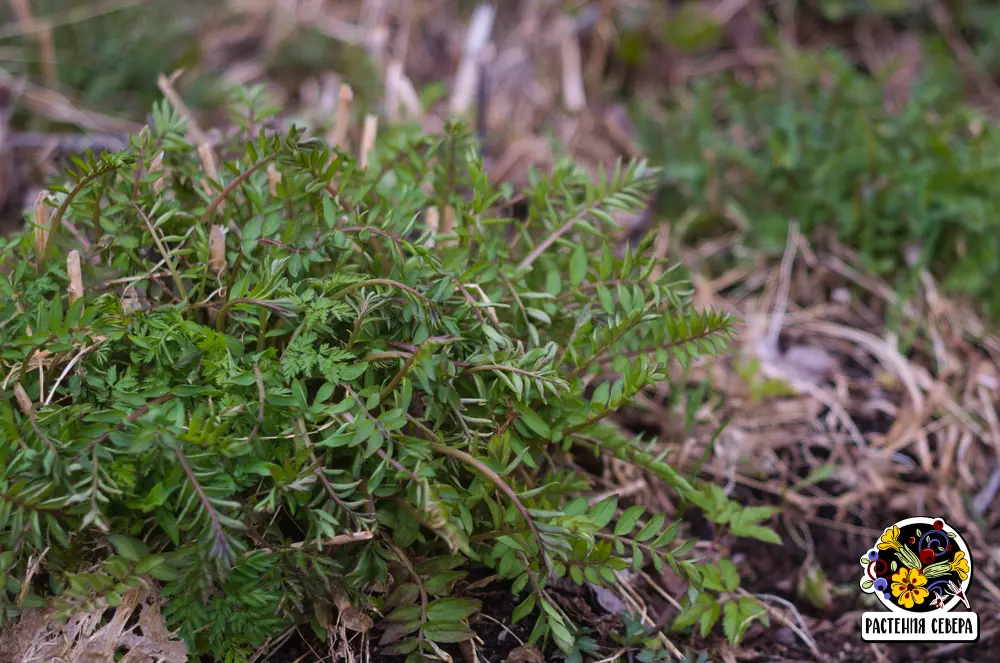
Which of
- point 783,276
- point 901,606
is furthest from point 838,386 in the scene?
point 901,606

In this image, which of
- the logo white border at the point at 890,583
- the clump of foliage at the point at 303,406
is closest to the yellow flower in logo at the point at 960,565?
the logo white border at the point at 890,583

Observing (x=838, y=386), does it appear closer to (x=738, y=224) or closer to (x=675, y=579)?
(x=738, y=224)

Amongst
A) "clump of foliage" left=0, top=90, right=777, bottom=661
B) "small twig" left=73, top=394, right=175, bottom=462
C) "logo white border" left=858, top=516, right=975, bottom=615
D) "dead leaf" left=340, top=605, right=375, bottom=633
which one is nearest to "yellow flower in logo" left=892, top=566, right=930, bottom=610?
"logo white border" left=858, top=516, right=975, bottom=615

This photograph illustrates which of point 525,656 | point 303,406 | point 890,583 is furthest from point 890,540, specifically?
point 303,406

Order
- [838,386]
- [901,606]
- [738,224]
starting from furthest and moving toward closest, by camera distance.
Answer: [738,224] → [838,386] → [901,606]

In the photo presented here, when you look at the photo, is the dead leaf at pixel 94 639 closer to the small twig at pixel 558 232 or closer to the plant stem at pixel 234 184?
the plant stem at pixel 234 184
